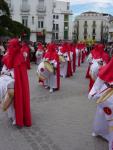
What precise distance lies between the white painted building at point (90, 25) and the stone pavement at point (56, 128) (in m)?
124

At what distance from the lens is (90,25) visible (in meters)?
137

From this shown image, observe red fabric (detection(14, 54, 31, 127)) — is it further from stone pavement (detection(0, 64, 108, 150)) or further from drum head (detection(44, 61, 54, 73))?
drum head (detection(44, 61, 54, 73))

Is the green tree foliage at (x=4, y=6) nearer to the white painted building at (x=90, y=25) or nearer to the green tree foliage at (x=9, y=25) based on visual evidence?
the green tree foliage at (x=9, y=25)

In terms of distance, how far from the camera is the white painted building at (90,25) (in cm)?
13500

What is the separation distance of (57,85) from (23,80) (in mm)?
5846

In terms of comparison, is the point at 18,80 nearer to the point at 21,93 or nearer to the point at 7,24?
the point at 21,93

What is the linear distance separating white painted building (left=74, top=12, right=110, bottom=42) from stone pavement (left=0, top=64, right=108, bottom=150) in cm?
12374

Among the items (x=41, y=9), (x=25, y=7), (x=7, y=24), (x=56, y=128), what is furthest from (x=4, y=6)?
(x=25, y=7)

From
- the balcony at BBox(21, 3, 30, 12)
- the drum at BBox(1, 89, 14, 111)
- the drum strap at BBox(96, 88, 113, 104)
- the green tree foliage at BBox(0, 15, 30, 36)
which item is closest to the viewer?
the drum strap at BBox(96, 88, 113, 104)

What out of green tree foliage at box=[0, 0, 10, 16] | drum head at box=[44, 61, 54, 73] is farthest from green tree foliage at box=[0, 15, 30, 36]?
drum head at box=[44, 61, 54, 73]

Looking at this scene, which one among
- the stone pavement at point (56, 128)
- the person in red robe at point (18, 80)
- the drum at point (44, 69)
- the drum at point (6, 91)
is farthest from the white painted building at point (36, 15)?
the drum at point (6, 91)

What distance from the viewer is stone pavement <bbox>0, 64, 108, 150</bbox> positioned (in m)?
7.26

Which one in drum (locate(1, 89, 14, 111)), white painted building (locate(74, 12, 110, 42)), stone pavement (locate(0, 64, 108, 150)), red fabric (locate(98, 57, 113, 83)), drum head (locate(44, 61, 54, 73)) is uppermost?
red fabric (locate(98, 57, 113, 83))

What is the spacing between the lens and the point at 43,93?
519 inches
